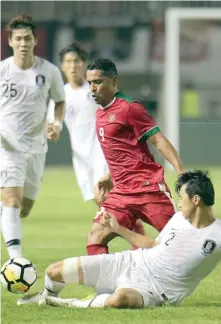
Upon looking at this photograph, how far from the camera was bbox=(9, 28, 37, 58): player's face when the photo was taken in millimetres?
11000

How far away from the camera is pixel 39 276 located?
1056 centimetres

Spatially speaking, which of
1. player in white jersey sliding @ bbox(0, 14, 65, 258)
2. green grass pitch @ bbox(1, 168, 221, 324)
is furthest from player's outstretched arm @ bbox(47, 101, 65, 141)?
green grass pitch @ bbox(1, 168, 221, 324)

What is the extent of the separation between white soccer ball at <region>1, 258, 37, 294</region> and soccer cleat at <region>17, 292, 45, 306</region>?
68mm

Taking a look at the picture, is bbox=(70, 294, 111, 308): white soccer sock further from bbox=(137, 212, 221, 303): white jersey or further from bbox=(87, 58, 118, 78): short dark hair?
bbox=(87, 58, 118, 78): short dark hair

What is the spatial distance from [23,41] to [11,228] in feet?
5.38

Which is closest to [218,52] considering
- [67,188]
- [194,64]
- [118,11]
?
[194,64]

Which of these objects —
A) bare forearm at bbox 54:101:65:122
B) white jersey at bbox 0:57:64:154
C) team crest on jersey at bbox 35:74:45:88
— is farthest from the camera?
bare forearm at bbox 54:101:65:122

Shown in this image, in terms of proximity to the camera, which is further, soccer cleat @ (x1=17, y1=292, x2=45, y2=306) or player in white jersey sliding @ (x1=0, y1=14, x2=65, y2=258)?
player in white jersey sliding @ (x1=0, y1=14, x2=65, y2=258)

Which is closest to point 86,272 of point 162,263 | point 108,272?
point 108,272

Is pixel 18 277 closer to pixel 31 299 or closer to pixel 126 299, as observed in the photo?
pixel 31 299

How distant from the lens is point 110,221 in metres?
8.62

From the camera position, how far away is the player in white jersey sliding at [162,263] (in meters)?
8.52

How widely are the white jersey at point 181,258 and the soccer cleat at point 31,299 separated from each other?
813mm

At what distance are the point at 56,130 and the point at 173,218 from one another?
2.46 meters
